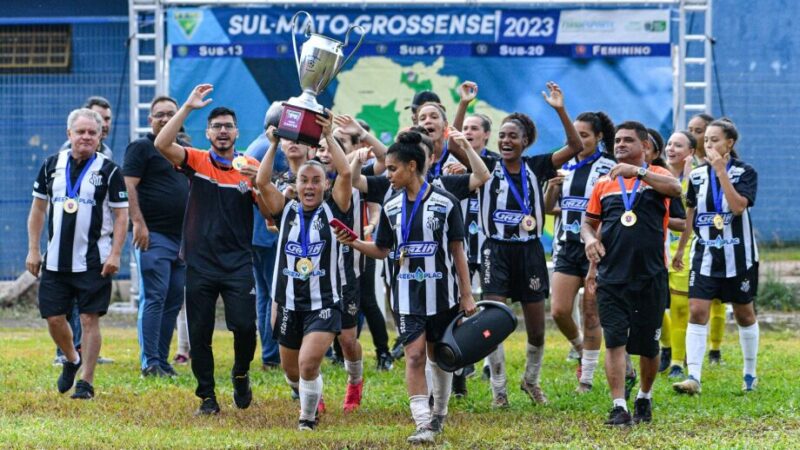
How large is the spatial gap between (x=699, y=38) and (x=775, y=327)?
3532mm

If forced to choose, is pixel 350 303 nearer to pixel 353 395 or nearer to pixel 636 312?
pixel 353 395

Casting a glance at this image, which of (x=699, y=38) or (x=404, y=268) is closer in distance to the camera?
(x=404, y=268)

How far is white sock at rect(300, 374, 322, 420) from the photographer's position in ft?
29.5

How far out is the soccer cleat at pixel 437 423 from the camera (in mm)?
8648

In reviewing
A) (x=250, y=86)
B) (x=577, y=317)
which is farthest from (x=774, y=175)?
(x=250, y=86)

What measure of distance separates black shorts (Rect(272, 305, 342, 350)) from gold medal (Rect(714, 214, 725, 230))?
3.56 meters

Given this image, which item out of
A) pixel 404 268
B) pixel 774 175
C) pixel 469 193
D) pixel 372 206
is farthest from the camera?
pixel 774 175

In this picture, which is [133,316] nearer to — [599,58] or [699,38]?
[599,58]

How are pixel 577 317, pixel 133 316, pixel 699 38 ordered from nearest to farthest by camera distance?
pixel 577 317 < pixel 699 38 < pixel 133 316

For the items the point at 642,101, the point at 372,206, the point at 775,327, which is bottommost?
the point at 775,327

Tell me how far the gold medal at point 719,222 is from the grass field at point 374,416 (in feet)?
4.31

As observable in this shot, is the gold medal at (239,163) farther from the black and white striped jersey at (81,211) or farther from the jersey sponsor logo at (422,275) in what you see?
the jersey sponsor logo at (422,275)

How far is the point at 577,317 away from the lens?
14.6 m

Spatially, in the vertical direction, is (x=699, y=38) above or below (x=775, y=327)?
above
